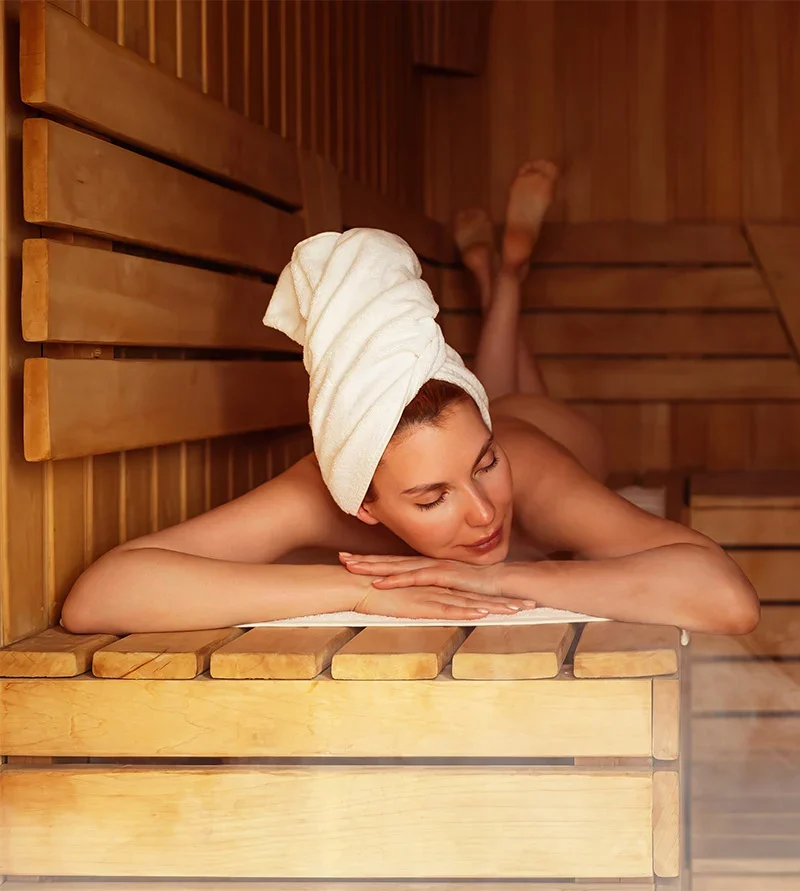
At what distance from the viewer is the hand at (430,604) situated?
1569mm

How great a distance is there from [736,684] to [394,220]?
4.98 ft

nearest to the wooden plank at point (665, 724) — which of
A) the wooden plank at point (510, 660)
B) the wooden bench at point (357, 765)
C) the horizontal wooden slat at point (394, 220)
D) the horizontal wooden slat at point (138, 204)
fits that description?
the wooden bench at point (357, 765)

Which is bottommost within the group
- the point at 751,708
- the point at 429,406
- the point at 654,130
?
→ the point at 751,708

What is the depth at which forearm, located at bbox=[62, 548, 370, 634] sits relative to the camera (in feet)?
5.21

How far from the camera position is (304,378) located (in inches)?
114

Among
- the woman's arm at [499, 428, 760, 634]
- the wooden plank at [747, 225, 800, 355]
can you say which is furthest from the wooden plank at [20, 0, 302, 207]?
the wooden plank at [747, 225, 800, 355]

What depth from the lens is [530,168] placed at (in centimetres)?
317

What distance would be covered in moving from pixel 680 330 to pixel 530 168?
85 centimetres

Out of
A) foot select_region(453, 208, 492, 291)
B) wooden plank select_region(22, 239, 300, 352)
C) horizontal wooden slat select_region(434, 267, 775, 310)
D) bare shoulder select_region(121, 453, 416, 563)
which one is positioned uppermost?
foot select_region(453, 208, 492, 291)

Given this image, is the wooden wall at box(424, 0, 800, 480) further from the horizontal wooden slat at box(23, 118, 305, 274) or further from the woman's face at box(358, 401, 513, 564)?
the woman's face at box(358, 401, 513, 564)

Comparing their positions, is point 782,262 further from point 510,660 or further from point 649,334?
point 510,660

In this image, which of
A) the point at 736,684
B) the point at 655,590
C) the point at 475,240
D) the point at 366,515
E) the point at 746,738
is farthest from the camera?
the point at 475,240

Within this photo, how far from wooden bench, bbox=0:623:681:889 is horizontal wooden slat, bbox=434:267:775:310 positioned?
2.42 metres

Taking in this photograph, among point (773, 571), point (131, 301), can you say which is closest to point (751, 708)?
point (773, 571)
